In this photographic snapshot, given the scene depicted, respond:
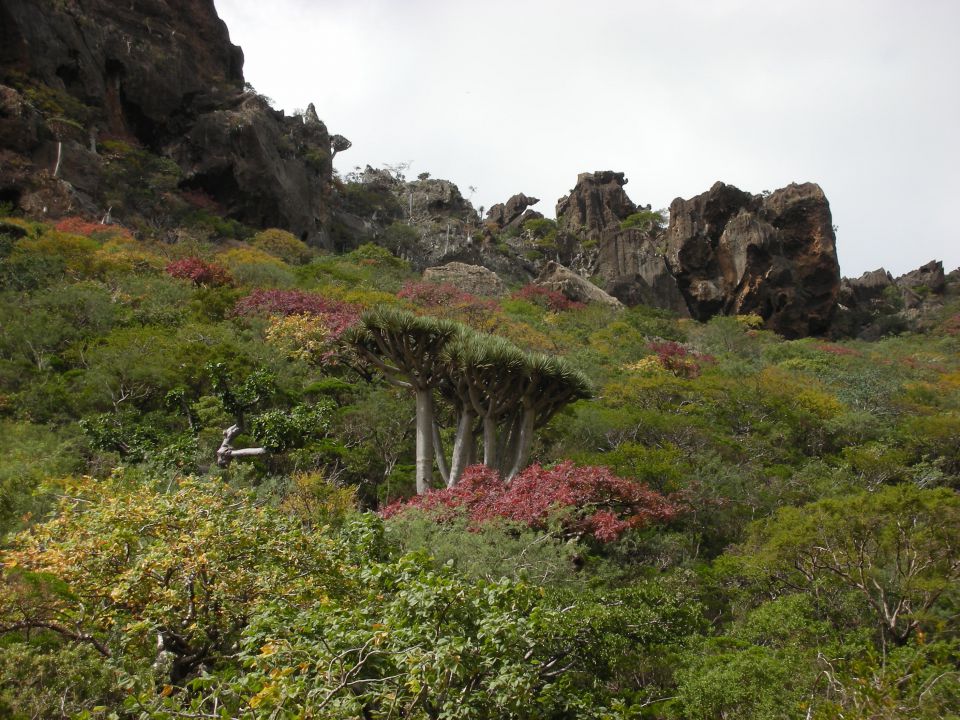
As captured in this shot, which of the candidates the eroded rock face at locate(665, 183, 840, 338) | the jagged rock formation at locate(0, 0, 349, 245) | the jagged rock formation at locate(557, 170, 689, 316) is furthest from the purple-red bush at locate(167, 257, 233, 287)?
the eroded rock face at locate(665, 183, 840, 338)

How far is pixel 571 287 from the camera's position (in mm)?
37875

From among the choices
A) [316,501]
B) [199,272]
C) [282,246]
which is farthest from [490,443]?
[282,246]

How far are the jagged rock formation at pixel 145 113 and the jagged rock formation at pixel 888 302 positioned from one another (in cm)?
4011

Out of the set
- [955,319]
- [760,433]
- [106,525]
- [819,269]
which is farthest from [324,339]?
[955,319]

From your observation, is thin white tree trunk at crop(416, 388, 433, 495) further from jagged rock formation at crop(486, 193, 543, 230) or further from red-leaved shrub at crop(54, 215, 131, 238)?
jagged rock formation at crop(486, 193, 543, 230)

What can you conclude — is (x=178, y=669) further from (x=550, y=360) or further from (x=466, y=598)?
(x=550, y=360)

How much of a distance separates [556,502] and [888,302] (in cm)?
5807

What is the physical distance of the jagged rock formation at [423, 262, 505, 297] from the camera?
3619cm

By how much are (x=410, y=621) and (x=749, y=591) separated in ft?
22.3

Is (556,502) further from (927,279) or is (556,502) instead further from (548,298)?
(927,279)

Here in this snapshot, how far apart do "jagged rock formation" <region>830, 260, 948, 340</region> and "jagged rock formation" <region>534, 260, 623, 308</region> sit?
22.7 meters

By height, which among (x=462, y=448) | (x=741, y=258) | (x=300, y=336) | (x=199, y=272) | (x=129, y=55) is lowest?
(x=462, y=448)

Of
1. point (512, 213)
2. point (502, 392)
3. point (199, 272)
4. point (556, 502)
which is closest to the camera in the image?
point (556, 502)

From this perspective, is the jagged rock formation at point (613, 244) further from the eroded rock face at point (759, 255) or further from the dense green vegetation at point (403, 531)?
the dense green vegetation at point (403, 531)
